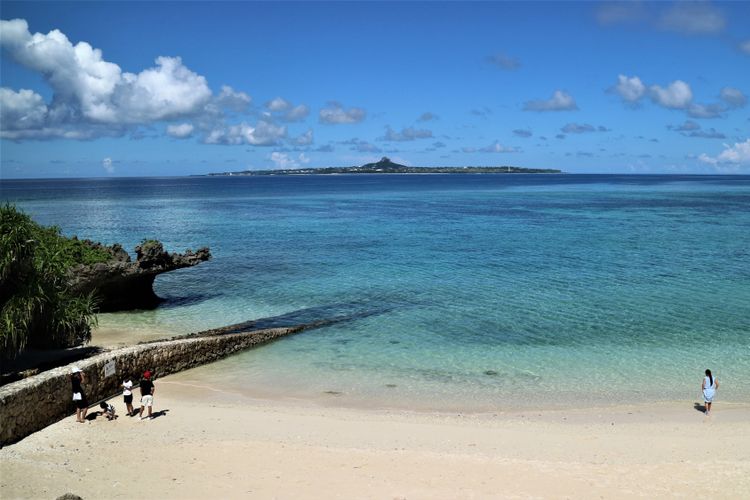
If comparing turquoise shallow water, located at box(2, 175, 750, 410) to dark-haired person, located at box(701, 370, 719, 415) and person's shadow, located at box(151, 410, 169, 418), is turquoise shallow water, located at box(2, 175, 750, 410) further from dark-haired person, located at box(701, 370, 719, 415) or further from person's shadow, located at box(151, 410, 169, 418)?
person's shadow, located at box(151, 410, 169, 418)

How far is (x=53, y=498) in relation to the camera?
38.8 feet

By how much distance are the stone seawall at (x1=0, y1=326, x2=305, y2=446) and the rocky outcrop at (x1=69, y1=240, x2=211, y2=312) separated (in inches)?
258

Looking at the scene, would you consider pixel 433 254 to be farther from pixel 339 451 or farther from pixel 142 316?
pixel 339 451

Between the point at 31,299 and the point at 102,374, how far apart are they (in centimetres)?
298

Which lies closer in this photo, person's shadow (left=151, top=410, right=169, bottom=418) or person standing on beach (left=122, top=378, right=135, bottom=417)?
person standing on beach (left=122, top=378, right=135, bottom=417)

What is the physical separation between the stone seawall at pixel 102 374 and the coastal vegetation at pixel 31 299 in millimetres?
1745

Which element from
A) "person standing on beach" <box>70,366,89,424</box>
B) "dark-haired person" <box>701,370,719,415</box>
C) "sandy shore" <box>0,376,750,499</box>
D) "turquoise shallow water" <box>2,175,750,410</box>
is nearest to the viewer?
"sandy shore" <box>0,376,750,499</box>

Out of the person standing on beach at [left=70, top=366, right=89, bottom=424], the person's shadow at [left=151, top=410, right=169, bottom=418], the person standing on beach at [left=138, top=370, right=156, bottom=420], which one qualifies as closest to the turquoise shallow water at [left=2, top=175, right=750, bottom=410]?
the person's shadow at [left=151, top=410, right=169, bottom=418]

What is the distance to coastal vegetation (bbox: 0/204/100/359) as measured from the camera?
1680 centimetres

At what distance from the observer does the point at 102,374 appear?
57.6 feet

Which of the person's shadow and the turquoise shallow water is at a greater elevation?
the turquoise shallow water

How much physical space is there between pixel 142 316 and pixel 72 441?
1448cm

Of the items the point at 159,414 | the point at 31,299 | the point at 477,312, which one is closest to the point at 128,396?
the point at 159,414

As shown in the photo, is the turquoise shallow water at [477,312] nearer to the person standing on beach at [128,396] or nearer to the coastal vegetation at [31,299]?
the person standing on beach at [128,396]
